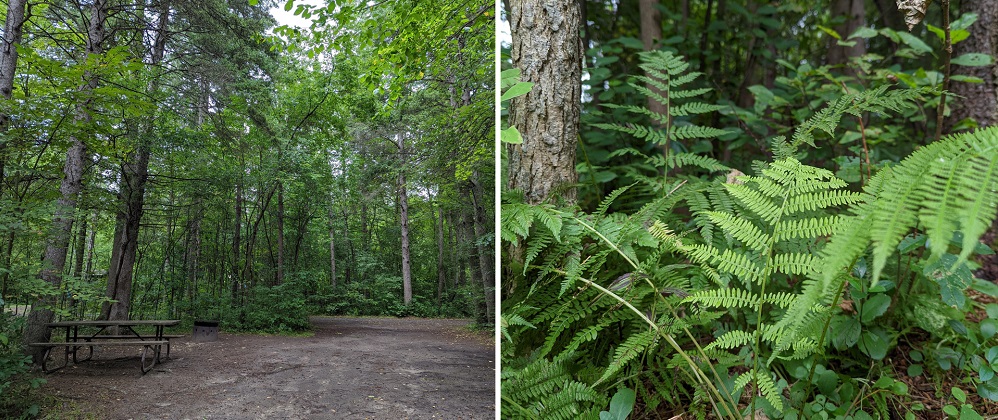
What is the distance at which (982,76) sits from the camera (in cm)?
309

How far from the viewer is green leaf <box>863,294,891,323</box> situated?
150cm

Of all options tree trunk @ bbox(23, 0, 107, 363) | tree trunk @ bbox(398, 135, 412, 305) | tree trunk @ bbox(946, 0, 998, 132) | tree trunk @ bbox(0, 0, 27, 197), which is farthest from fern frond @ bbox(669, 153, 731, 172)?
tree trunk @ bbox(946, 0, 998, 132)

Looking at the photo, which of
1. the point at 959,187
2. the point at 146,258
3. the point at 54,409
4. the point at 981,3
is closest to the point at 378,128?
the point at 146,258

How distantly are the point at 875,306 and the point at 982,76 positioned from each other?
8.38 ft

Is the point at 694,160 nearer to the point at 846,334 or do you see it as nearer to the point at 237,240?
the point at 846,334

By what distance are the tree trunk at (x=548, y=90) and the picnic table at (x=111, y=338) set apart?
43.4 inches

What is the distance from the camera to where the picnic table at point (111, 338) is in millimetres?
1459

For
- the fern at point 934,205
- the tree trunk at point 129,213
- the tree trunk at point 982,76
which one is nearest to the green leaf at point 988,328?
the fern at point 934,205

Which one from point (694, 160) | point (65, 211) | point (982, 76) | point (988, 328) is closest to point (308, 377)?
point (65, 211)

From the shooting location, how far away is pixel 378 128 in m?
1.68

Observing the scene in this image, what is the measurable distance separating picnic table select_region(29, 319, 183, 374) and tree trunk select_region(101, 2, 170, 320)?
32mm

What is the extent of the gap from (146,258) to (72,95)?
536 mm

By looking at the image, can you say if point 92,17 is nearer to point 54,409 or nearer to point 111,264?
point 111,264

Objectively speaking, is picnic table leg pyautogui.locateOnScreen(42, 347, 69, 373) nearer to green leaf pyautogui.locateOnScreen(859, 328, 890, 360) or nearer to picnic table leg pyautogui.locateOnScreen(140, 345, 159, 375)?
picnic table leg pyautogui.locateOnScreen(140, 345, 159, 375)
